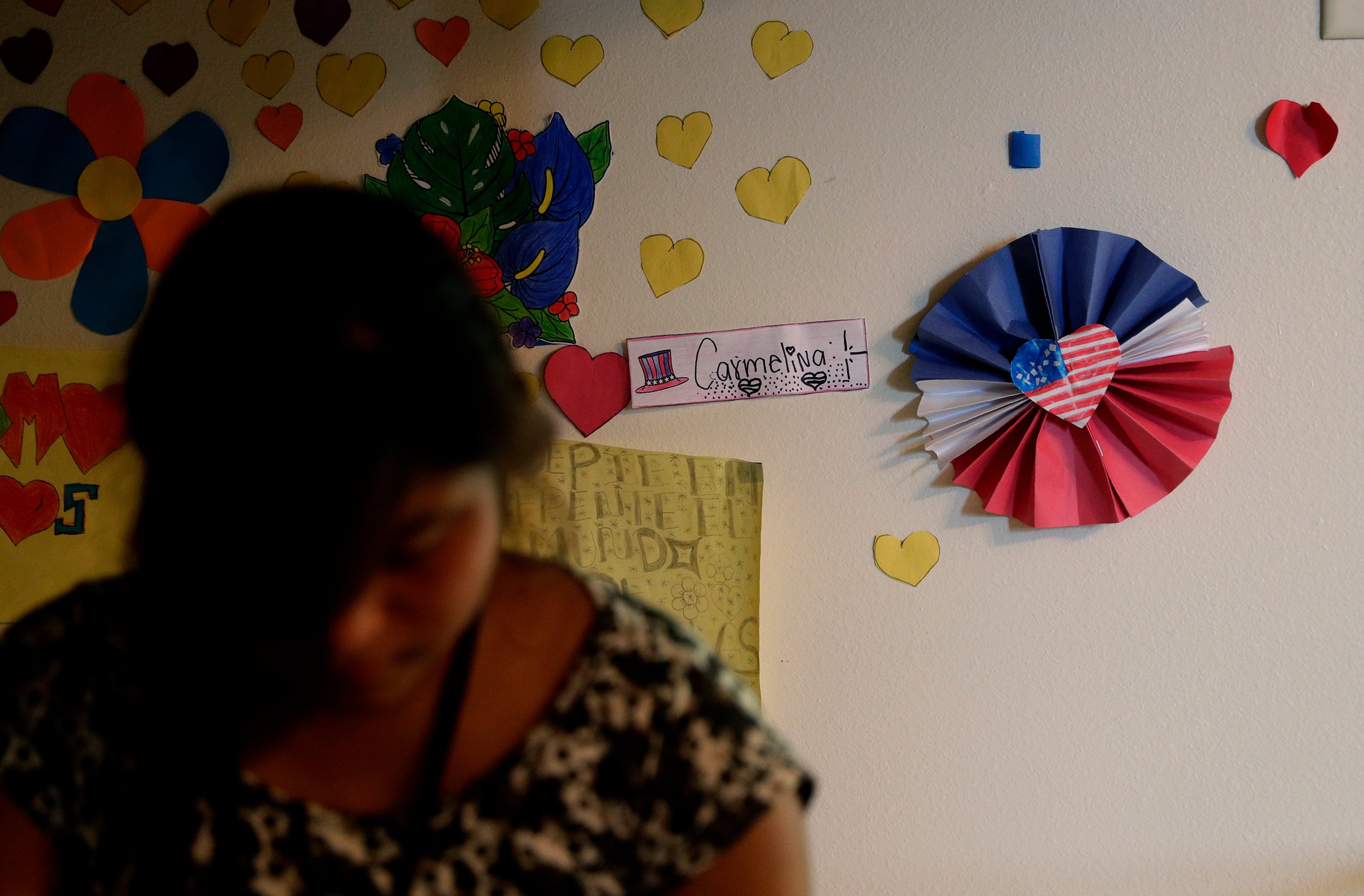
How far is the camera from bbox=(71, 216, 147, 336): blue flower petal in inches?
49.5

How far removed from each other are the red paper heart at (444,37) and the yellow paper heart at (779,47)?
394mm

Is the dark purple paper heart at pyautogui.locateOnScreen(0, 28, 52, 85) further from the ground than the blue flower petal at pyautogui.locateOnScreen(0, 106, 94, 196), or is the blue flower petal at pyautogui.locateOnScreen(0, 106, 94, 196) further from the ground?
the dark purple paper heart at pyautogui.locateOnScreen(0, 28, 52, 85)

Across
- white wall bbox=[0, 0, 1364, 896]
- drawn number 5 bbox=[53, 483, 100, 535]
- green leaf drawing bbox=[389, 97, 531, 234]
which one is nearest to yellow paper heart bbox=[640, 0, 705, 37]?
white wall bbox=[0, 0, 1364, 896]

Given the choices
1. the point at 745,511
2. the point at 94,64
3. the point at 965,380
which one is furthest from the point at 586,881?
the point at 94,64

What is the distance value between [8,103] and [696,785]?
1.36 meters

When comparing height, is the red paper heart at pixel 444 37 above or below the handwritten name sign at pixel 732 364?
above

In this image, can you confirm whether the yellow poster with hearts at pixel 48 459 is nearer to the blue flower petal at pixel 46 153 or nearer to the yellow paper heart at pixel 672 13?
the blue flower petal at pixel 46 153

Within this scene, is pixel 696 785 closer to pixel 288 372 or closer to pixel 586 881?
pixel 586 881

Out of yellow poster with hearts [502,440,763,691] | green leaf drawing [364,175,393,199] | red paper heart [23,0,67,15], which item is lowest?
yellow poster with hearts [502,440,763,691]

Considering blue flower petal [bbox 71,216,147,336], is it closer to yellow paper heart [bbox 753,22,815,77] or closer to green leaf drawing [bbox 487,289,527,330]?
green leaf drawing [bbox 487,289,527,330]

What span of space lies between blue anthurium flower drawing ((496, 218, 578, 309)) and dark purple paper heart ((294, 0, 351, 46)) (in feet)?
1.23

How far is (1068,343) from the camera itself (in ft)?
3.92

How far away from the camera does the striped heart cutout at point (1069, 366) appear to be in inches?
47.0

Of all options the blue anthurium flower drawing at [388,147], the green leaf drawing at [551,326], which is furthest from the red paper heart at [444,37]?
the green leaf drawing at [551,326]
